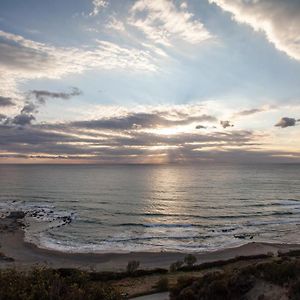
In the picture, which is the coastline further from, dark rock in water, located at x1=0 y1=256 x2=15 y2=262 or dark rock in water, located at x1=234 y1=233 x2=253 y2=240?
dark rock in water, located at x1=234 y1=233 x2=253 y2=240

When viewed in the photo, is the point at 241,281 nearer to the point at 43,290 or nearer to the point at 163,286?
the point at 163,286

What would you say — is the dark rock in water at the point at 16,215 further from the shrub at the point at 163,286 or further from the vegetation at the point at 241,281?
the vegetation at the point at 241,281

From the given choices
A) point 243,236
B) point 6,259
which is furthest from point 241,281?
point 243,236

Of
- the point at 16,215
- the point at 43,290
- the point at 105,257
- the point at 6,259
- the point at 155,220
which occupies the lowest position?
the point at 6,259

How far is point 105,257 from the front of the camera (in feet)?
131

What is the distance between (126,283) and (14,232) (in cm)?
2865

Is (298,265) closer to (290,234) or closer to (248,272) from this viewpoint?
(248,272)

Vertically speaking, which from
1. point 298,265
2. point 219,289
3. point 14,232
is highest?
point 298,265

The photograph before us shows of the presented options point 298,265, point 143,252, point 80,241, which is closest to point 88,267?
point 143,252

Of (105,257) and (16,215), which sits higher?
(16,215)

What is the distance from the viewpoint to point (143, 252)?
4138 cm

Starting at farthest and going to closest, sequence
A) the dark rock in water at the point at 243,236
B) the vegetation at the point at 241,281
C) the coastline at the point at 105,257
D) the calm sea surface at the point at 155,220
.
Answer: the dark rock in water at the point at 243,236, the calm sea surface at the point at 155,220, the coastline at the point at 105,257, the vegetation at the point at 241,281

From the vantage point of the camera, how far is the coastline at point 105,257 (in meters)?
36.9

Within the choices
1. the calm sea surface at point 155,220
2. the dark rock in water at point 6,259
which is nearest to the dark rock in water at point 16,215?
the calm sea surface at point 155,220
